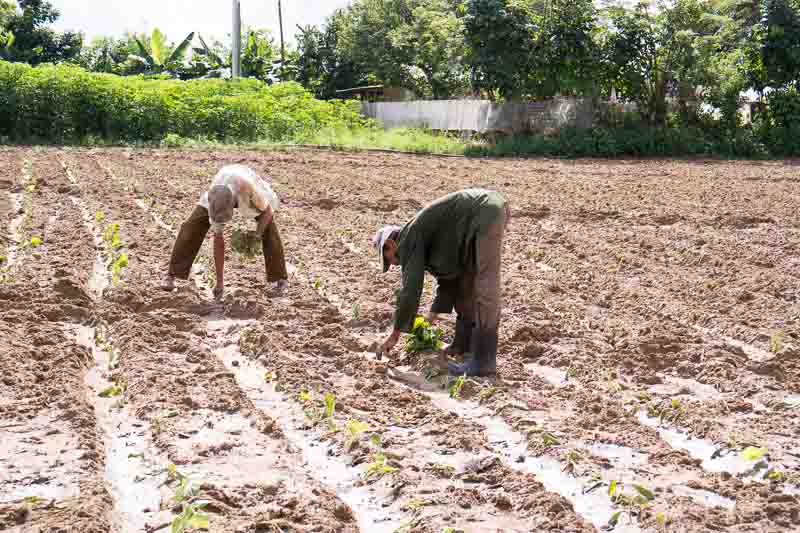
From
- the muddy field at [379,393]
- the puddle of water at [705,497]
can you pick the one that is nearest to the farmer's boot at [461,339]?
the muddy field at [379,393]

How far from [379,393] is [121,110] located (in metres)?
21.9

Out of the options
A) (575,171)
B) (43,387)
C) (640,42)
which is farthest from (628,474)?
(640,42)

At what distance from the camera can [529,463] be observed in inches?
182

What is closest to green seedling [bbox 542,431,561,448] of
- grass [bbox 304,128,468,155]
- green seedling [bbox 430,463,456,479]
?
green seedling [bbox 430,463,456,479]

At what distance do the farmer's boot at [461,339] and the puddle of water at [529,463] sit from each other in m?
0.67

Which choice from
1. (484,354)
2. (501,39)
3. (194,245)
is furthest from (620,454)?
(501,39)

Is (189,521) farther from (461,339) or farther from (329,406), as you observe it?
(461,339)

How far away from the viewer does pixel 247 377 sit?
6066 millimetres

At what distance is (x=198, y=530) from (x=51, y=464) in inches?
43.6

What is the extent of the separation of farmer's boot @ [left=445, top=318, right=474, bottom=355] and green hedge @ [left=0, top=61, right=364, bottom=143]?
2064cm

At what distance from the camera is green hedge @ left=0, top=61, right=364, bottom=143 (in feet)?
82.0

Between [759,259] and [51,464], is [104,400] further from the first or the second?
[759,259]

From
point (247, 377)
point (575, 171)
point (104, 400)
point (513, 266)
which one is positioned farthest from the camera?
point (575, 171)

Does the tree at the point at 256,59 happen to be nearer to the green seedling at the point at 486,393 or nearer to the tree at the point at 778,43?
the tree at the point at 778,43
